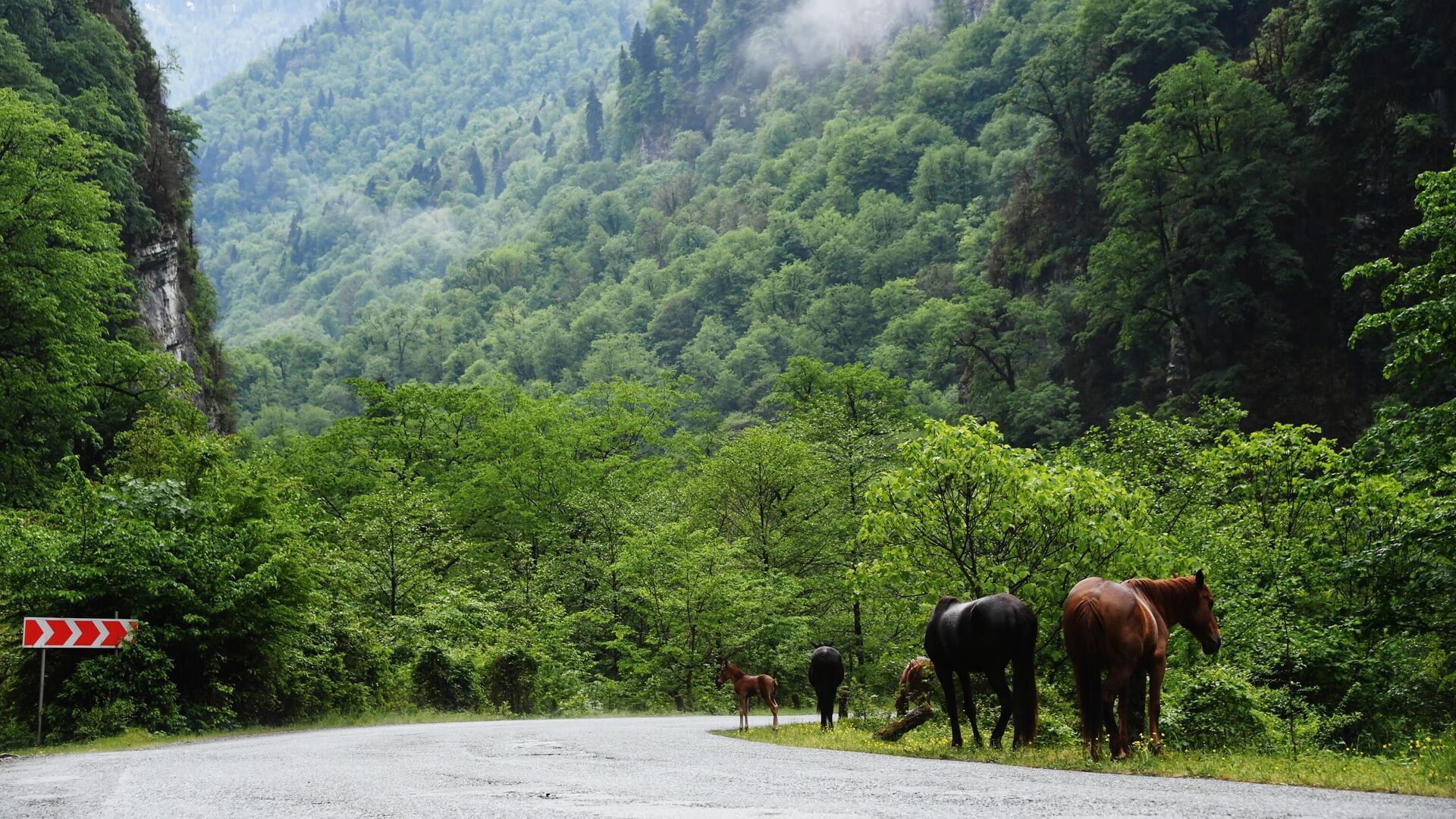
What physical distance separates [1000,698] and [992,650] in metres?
0.99

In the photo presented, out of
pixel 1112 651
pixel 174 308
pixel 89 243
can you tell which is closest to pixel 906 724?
pixel 1112 651

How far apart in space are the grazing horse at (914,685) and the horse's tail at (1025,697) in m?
3.01

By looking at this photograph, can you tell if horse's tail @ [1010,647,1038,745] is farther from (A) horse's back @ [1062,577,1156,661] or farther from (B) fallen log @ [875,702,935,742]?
(B) fallen log @ [875,702,935,742]

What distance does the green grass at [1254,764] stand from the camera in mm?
8375

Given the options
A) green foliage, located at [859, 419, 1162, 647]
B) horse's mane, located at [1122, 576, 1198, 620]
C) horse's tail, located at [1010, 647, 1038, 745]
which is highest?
green foliage, located at [859, 419, 1162, 647]

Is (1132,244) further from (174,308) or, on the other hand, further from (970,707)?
(174,308)

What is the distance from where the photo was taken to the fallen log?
15.6 metres

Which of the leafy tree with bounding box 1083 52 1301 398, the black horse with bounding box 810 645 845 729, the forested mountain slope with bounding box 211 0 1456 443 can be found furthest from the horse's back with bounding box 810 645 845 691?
the leafy tree with bounding box 1083 52 1301 398

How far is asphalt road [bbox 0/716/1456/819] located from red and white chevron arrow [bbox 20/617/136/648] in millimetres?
3330

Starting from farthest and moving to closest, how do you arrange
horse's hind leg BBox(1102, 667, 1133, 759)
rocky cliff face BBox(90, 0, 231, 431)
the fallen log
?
rocky cliff face BBox(90, 0, 231, 431) → the fallen log → horse's hind leg BBox(1102, 667, 1133, 759)

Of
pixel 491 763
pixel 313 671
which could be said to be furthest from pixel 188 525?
pixel 491 763

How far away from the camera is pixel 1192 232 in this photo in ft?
182

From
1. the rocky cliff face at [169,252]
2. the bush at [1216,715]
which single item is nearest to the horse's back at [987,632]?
the bush at [1216,715]

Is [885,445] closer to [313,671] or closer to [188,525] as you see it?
[313,671]
